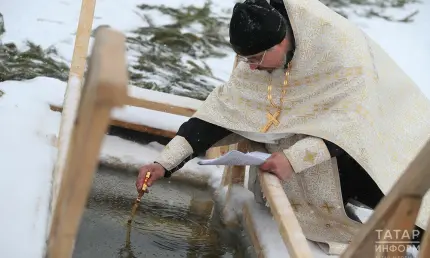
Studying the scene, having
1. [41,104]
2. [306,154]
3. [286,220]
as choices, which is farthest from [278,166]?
[41,104]

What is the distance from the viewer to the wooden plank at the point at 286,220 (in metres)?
2.51

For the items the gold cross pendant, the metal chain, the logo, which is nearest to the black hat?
the metal chain

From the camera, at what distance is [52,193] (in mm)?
2842

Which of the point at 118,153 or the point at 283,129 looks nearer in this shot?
the point at 283,129

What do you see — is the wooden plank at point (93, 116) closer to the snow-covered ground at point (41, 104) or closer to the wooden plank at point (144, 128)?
the snow-covered ground at point (41, 104)

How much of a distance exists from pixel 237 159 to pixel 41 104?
1.57 meters

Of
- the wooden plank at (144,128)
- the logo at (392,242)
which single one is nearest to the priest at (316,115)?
the wooden plank at (144,128)

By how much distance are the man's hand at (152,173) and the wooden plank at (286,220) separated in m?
0.46

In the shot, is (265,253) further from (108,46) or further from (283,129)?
(108,46)

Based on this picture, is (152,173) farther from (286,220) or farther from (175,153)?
(286,220)

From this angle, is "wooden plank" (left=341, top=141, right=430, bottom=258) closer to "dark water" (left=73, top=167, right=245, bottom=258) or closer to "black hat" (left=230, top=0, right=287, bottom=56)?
"black hat" (left=230, top=0, right=287, bottom=56)

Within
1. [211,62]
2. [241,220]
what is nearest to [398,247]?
[241,220]

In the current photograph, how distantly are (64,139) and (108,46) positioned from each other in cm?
175

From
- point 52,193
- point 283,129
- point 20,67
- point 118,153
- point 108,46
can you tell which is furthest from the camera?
point 20,67
